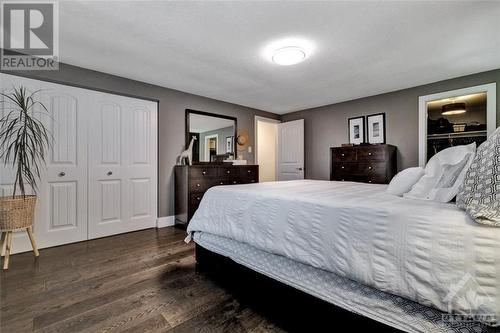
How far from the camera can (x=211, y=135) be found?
14.3ft

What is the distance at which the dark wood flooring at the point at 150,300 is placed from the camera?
1.38 m

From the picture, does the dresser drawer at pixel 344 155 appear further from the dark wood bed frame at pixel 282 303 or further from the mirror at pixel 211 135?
the dark wood bed frame at pixel 282 303

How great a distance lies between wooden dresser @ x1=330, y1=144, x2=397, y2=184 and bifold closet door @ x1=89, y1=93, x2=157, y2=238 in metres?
3.20

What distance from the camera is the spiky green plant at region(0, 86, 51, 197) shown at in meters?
2.35

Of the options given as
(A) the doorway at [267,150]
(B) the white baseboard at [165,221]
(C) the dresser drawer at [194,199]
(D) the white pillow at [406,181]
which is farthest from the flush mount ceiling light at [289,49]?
(A) the doorway at [267,150]

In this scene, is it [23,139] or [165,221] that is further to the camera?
[165,221]

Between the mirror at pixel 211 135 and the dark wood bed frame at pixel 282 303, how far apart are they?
2396 millimetres

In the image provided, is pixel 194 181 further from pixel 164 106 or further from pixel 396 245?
pixel 396 245

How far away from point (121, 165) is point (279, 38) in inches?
109

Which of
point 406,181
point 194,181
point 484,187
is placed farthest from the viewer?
point 194,181

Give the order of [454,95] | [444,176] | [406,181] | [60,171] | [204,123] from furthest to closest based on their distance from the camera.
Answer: [204,123] < [454,95] < [60,171] < [406,181] < [444,176]

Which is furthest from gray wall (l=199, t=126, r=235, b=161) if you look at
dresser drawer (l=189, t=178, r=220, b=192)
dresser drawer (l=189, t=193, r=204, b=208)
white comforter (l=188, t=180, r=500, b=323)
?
white comforter (l=188, t=180, r=500, b=323)

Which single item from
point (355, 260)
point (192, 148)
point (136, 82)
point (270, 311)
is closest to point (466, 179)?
point (355, 260)

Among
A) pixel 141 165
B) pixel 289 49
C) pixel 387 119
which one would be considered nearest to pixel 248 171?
pixel 141 165
